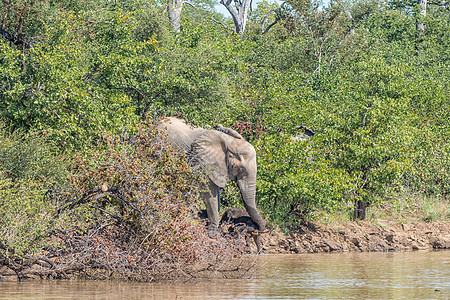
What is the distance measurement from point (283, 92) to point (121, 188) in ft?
29.3

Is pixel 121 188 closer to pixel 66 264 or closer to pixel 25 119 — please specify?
pixel 66 264

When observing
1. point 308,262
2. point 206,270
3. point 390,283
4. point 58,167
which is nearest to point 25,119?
Result: point 58,167

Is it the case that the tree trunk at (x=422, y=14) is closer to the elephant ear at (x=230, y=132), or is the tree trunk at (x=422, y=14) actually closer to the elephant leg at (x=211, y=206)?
the elephant ear at (x=230, y=132)

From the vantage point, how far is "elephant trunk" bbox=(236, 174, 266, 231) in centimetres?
1831

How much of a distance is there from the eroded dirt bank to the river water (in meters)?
3.01

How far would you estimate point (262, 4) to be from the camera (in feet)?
152

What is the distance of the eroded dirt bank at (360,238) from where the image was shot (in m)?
19.9

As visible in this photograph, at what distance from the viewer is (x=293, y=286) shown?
13148mm

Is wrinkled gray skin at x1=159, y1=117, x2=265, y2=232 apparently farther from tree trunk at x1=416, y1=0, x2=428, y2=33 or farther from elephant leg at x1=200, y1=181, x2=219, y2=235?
tree trunk at x1=416, y1=0, x2=428, y2=33

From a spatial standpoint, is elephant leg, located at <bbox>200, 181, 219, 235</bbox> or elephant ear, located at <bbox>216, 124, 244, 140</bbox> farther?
elephant ear, located at <bbox>216, 124, 244, 140</bbox>

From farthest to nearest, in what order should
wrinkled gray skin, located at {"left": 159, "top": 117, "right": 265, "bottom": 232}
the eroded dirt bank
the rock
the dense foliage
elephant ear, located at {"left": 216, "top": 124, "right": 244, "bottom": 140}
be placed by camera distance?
1. the rock
2. the eroded dirt bank
3. elephant ear, located at {"left": 216, "top": 124, "right": 244, "bottom": 140}
4. wrinkled gray skin, located at {"left": 159, "top": 117, "right": 265, "bottom": 232}
5. the dense foliage

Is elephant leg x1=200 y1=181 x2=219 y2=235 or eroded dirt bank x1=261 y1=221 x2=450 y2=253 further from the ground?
elephant leg x1=200 y1=181 x2=219 y2=235

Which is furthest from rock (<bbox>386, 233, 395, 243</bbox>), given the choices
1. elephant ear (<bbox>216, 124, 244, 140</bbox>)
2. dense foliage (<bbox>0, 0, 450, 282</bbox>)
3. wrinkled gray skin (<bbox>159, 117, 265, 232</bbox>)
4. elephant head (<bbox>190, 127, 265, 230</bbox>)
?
elephant ear (<bbox>216, 124, 244, 140</bbox>)

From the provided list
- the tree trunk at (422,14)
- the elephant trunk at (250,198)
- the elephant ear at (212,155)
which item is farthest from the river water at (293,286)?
the tree trunk at (422,14)
